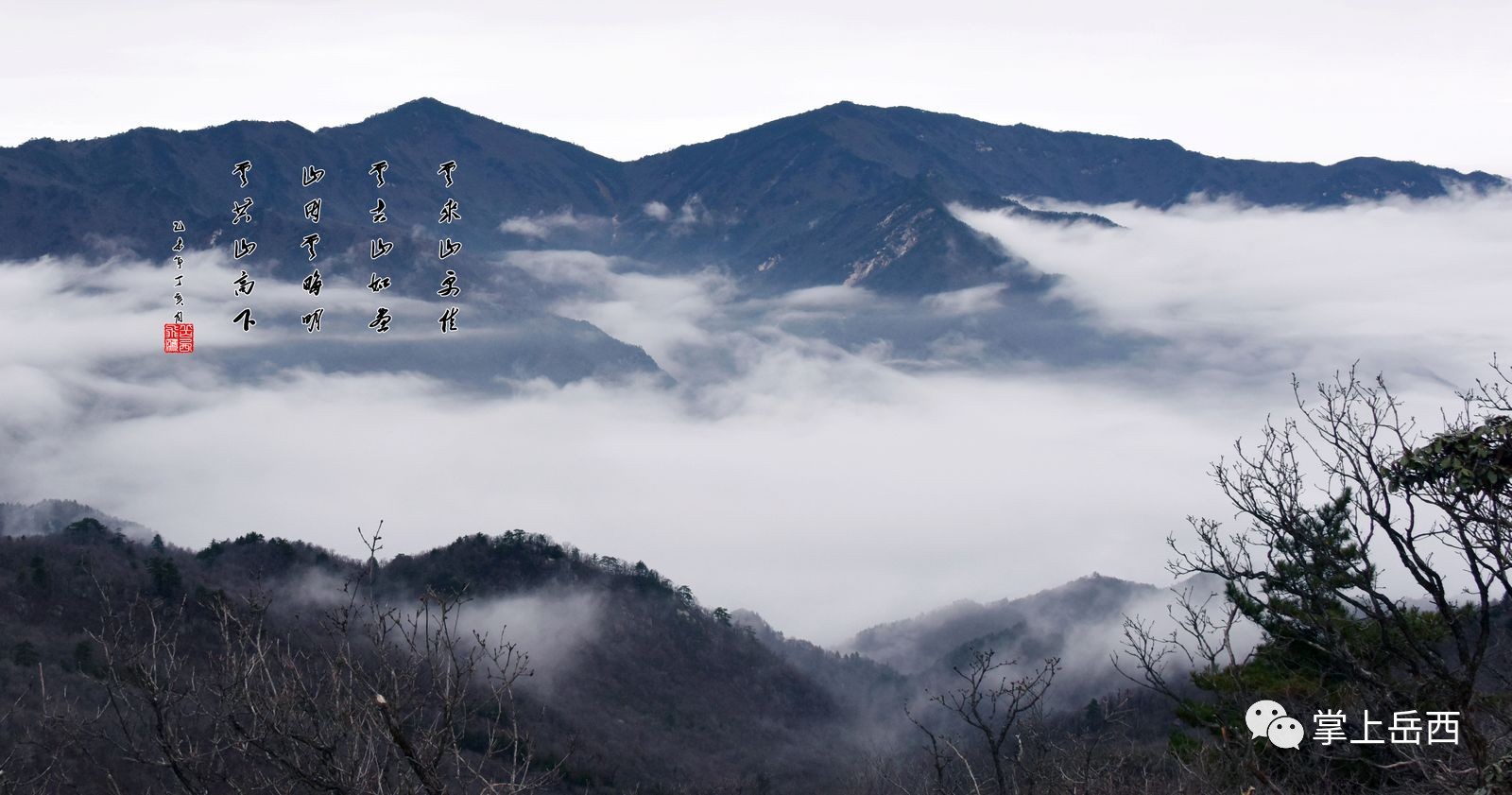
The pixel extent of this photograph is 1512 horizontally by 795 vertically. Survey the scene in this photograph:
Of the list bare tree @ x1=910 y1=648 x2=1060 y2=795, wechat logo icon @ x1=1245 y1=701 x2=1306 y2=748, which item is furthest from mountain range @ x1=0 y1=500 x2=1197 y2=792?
wechat logo icon @ x1=1245 y1=701 x2=1306 y2=748

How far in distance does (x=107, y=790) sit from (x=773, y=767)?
7581cm

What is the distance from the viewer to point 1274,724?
16.6m

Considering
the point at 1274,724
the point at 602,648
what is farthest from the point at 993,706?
the point at 602,648

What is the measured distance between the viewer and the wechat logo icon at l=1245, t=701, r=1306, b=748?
16.0m

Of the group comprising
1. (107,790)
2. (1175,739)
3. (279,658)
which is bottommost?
(107,790)

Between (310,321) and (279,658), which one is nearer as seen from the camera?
(279,658)

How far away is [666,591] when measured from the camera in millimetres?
158125

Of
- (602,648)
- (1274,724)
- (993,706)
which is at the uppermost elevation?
→ (993,706)

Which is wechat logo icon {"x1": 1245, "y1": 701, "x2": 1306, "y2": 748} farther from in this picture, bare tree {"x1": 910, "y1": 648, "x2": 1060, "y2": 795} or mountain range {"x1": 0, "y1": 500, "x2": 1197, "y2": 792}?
mountain range {"x1": 0, "y1": 500, "x2": 1197, "y2": 792}

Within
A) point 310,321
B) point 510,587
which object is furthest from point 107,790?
point 510,587

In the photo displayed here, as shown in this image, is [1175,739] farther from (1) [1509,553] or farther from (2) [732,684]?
(2) [732,684]

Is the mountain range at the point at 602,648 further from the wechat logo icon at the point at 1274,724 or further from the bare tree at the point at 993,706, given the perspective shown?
the wechat logo icon at the point at 1274,724

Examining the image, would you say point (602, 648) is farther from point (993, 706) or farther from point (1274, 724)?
point (1274, 724)

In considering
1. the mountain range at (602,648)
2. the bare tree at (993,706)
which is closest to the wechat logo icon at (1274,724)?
the bare tree at (993,706)
